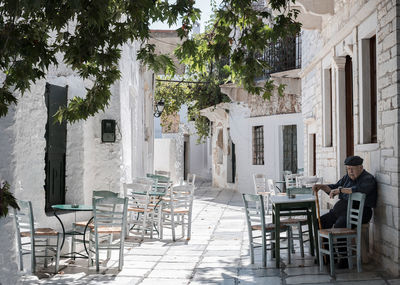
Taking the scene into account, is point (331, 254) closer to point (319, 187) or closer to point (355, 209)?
point (355, 209)

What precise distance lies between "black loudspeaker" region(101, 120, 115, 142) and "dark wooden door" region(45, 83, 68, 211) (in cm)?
74

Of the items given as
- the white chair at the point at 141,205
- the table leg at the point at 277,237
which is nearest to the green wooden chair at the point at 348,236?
the table leg at the point at 277,237

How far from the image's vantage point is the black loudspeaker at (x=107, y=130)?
29.0ft

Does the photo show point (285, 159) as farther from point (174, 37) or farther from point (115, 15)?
point (115, 15)

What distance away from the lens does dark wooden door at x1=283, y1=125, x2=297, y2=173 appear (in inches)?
681

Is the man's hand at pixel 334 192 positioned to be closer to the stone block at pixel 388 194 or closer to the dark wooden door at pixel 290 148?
the stone block at pixel 388 194

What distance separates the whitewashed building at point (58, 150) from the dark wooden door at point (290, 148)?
24.5 feet

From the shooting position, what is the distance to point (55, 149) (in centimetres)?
801

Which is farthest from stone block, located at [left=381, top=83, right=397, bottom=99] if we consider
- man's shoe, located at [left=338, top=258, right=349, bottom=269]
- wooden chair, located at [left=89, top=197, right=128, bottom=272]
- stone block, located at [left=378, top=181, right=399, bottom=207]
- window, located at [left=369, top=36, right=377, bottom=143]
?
wooden chair, located at [left=89, top=197, right=128, bottom=272]

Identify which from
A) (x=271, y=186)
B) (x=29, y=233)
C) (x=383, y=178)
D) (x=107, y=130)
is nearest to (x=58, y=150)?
(x=107, y=130)

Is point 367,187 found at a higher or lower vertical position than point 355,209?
higher

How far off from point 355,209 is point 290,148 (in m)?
11.2

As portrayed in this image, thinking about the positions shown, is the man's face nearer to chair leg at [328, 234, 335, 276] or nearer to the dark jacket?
the dark jacket

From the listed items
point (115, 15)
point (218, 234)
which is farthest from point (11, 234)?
point (218, 234)
